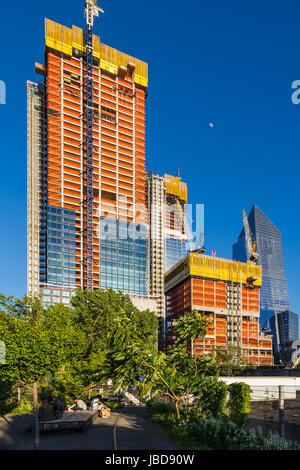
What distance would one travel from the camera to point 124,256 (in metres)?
162

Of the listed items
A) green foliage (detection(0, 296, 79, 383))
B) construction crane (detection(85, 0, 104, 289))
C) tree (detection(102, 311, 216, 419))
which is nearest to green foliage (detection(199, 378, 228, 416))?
tree (detection(102, 311, 216, 419))

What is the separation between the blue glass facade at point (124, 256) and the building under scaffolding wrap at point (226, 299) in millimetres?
17423

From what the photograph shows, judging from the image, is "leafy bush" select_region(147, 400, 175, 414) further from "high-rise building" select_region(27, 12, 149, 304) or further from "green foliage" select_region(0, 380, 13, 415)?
"high-rise building" select_region(27, 12, 149, 304)

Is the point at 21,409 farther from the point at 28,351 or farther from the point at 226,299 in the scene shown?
the point at 226,299

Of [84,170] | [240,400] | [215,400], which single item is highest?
[84,170]

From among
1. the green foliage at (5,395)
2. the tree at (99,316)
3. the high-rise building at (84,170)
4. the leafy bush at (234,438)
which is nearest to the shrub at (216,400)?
the leafy bush at (234,438)

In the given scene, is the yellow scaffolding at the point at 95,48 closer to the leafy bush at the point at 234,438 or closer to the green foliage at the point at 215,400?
the green foliage at the point at 215,400

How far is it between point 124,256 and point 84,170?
38604mm

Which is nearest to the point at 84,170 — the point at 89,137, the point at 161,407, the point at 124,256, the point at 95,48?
the point at 89,137

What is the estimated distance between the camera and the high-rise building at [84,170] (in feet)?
492

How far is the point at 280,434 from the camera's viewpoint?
1500 cm

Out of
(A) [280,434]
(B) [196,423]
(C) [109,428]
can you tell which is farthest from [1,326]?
(A) [280,434]
